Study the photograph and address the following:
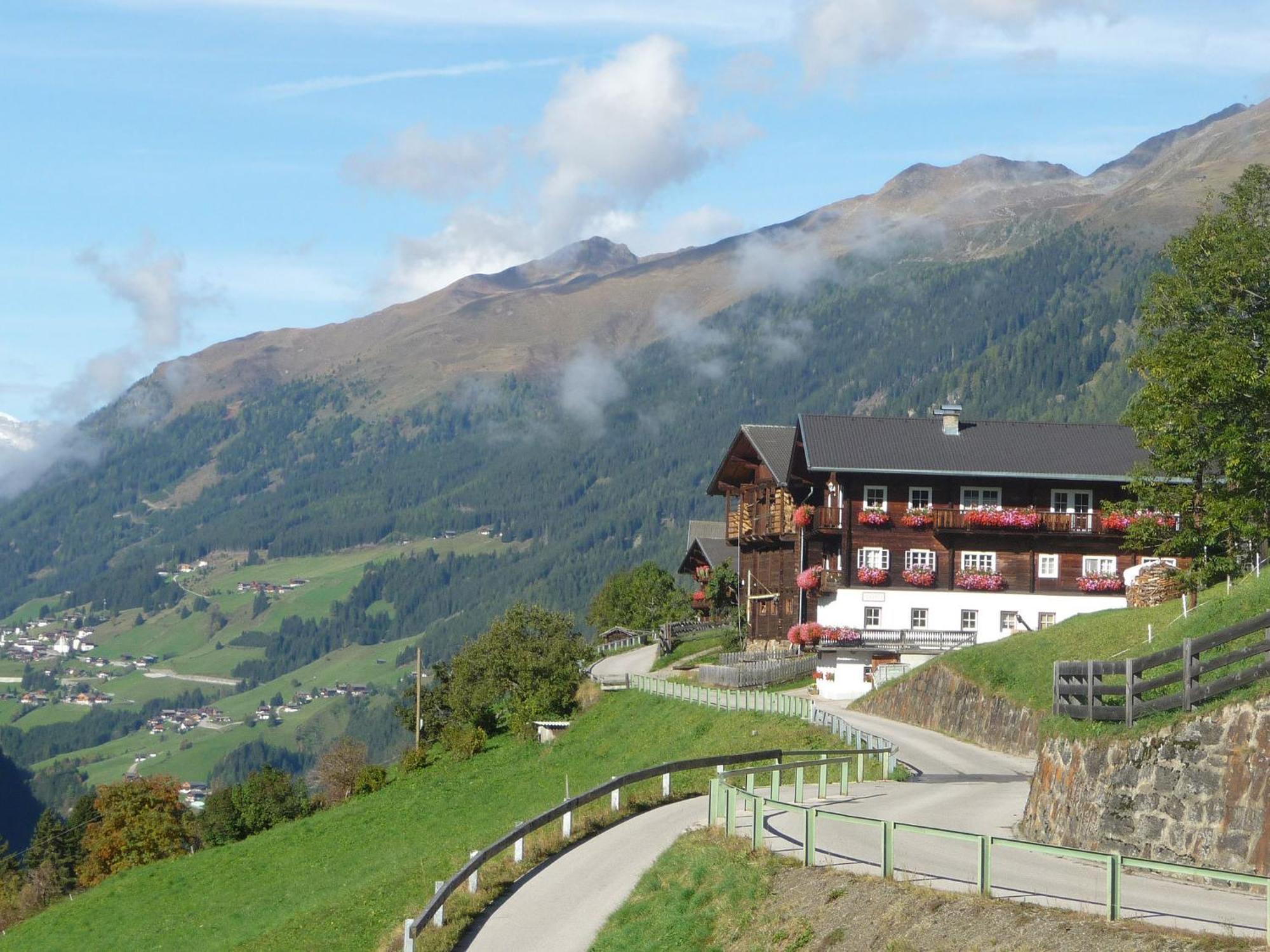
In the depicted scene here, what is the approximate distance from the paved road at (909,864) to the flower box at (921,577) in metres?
29.1

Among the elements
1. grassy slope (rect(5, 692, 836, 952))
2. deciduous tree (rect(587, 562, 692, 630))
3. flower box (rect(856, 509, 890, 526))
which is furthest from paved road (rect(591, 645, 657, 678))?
flower box (rect(856, 509, 890, 526))

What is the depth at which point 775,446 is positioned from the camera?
7725cm

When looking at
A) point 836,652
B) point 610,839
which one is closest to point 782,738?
point 610,839

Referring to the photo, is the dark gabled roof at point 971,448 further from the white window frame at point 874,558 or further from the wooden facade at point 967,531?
the white window frame at point 874,558

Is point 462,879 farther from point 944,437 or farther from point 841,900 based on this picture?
point 944,437

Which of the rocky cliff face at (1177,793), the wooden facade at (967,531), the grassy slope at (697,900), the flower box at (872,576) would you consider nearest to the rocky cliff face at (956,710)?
the flower box at (872,576)

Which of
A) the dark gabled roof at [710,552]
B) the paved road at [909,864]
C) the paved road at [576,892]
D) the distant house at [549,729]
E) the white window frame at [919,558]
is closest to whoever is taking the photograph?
the paved road at [909,864]

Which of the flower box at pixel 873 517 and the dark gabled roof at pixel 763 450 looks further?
the dark gabled roof at pixel 763 450

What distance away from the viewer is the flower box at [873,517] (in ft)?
222

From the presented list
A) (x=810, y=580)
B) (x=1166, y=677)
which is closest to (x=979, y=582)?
(x=810, y=580)

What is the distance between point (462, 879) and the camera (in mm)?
25922

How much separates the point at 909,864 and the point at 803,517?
154 ft

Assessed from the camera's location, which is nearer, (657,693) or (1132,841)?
(1132,841)

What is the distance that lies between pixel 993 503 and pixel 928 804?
40597 millimetres
